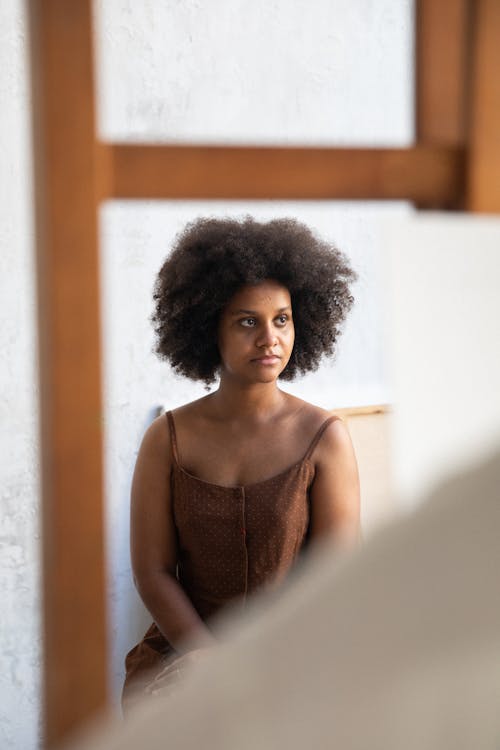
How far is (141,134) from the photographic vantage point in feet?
6.29

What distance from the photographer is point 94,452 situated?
0.65 metres

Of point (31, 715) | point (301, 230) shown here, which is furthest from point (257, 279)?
point (31, 715)

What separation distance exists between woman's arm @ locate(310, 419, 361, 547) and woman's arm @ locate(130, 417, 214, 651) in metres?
0.20

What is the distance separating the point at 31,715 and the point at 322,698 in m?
1.79

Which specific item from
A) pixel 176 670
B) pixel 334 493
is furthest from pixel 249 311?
pixel 176 670

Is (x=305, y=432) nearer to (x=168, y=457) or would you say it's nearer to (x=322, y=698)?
(x=168, y=457)

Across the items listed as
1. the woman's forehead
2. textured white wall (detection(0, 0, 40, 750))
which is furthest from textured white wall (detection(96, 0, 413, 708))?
the woman's forehead

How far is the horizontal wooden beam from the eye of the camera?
664 millimetres

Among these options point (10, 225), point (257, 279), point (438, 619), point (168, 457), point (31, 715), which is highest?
point (10, 225)

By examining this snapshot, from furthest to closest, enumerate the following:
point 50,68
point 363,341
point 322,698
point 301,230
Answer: point 363,341 → point 301,230 → point 50,68 → point 322,698

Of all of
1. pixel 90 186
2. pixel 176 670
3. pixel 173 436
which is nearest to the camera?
pixel 90 186

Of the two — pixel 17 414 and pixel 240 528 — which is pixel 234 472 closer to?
pixel 240 528

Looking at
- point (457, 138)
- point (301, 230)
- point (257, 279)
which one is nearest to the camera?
point (457, 138)

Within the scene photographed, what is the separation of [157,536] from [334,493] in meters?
0.25
